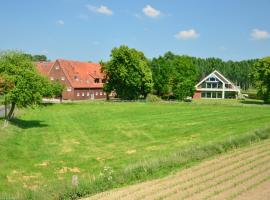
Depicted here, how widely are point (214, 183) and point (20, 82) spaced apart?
27660 mm

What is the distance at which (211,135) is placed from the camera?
39.3 m

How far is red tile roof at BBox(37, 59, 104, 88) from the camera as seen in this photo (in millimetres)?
93831

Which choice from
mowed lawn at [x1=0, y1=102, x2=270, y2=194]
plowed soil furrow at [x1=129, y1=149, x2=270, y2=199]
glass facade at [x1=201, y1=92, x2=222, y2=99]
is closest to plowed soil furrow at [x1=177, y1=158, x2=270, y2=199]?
plowed soil furrow at [x1=129, y1=149, x2=270, y2=199]

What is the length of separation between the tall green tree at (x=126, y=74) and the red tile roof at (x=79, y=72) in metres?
10.4

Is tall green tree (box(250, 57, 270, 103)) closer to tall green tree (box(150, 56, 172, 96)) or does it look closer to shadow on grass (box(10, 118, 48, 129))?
tall green tree (box(150, 56, 172, 96))

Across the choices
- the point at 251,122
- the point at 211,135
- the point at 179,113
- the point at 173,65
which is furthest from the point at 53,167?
the point at 173,65

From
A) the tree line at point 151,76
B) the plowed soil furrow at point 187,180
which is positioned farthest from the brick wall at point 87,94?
the plowed soil furrow at point 187,180

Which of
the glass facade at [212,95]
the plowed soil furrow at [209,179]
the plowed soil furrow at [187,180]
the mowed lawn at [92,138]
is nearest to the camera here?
the plowed soil furrow at [209,179]

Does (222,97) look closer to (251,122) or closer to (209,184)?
(251,122)

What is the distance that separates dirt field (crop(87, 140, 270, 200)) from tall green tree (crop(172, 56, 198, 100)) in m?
65.1

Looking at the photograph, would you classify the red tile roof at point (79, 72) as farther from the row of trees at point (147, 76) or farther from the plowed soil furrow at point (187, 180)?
the plowed soil furrow at point (187, 180)

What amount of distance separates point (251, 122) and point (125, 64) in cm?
4154

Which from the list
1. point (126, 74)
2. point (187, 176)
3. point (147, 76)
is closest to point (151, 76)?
point (147, 76)

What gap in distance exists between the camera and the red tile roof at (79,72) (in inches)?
3694
